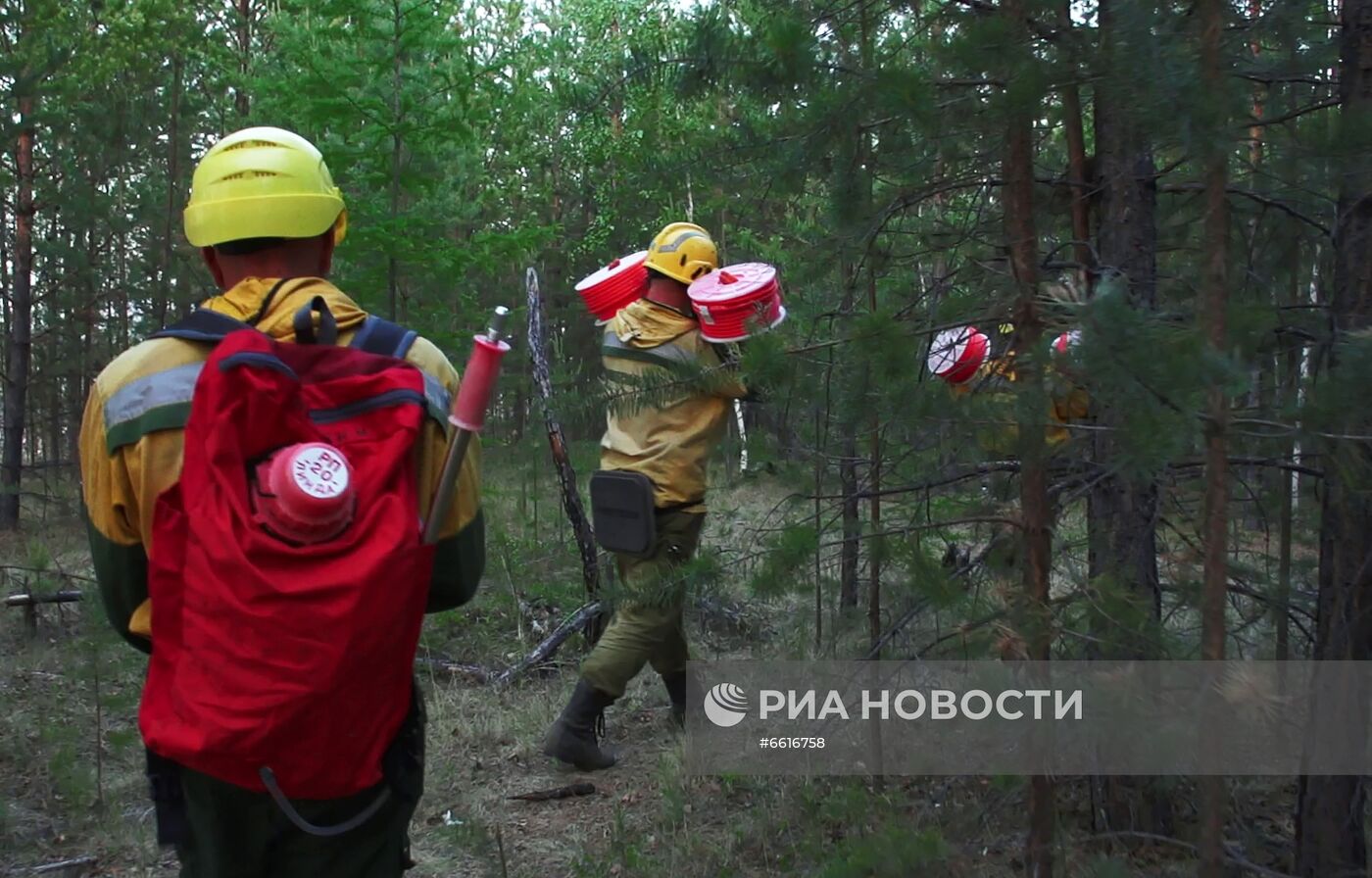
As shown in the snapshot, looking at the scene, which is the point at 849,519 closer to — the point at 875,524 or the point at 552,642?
the point at 875,524

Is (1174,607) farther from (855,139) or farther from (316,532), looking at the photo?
(316,532)

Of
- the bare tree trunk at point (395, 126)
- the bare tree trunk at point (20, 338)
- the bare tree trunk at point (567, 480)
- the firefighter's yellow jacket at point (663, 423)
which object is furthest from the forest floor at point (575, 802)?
the bare tree trunk at point (20, 338)

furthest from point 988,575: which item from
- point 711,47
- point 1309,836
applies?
point 711,47

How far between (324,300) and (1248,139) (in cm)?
221

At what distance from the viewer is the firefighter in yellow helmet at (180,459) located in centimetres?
190

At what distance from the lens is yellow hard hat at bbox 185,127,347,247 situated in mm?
2029

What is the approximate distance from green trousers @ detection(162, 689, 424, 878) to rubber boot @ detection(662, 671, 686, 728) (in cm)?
311

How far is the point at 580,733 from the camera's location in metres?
4.78

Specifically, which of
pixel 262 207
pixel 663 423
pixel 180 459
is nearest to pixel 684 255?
pixel 663 423

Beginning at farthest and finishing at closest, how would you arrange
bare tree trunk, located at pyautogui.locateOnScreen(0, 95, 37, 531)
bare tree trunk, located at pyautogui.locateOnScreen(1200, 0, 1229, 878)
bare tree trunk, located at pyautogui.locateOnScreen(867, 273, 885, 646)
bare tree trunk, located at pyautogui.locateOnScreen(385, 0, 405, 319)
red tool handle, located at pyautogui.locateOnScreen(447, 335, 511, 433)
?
1. bare tree trunk, located at pyautogui.locateOnScreen(0, 95, 37, 531)
2. bare tree trunk, located at pyautogui.locateOnScreen(385, 0, 405, 319)
3. bare tree trunk, located at pyautogui.locateOnScreen(867, 273, 885, 646)
4. bare tree trunk, located at pyautogui.locateOnScreen(1200, 0, 1229, 878)
5. red tool handle, located at pyautogui.locateOnScreen(447, 335, 511, 433)

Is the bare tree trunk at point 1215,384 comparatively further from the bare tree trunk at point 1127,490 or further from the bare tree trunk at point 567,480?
the bare tree trunk at point 567,480

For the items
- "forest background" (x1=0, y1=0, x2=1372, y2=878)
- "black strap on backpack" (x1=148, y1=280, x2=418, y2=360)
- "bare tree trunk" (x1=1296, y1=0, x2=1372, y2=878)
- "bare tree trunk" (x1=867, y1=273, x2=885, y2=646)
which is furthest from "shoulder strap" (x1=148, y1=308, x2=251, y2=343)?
"bare tree trunk" (x1=1296, y1=0, x2=1372, y2=878)

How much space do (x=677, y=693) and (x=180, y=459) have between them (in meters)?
3.67

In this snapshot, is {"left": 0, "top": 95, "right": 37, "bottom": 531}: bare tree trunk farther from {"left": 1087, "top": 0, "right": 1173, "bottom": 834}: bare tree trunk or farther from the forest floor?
{"left": 1087, "top": 0, "right": 1173, "bottom": 834}: bare tree trunk
